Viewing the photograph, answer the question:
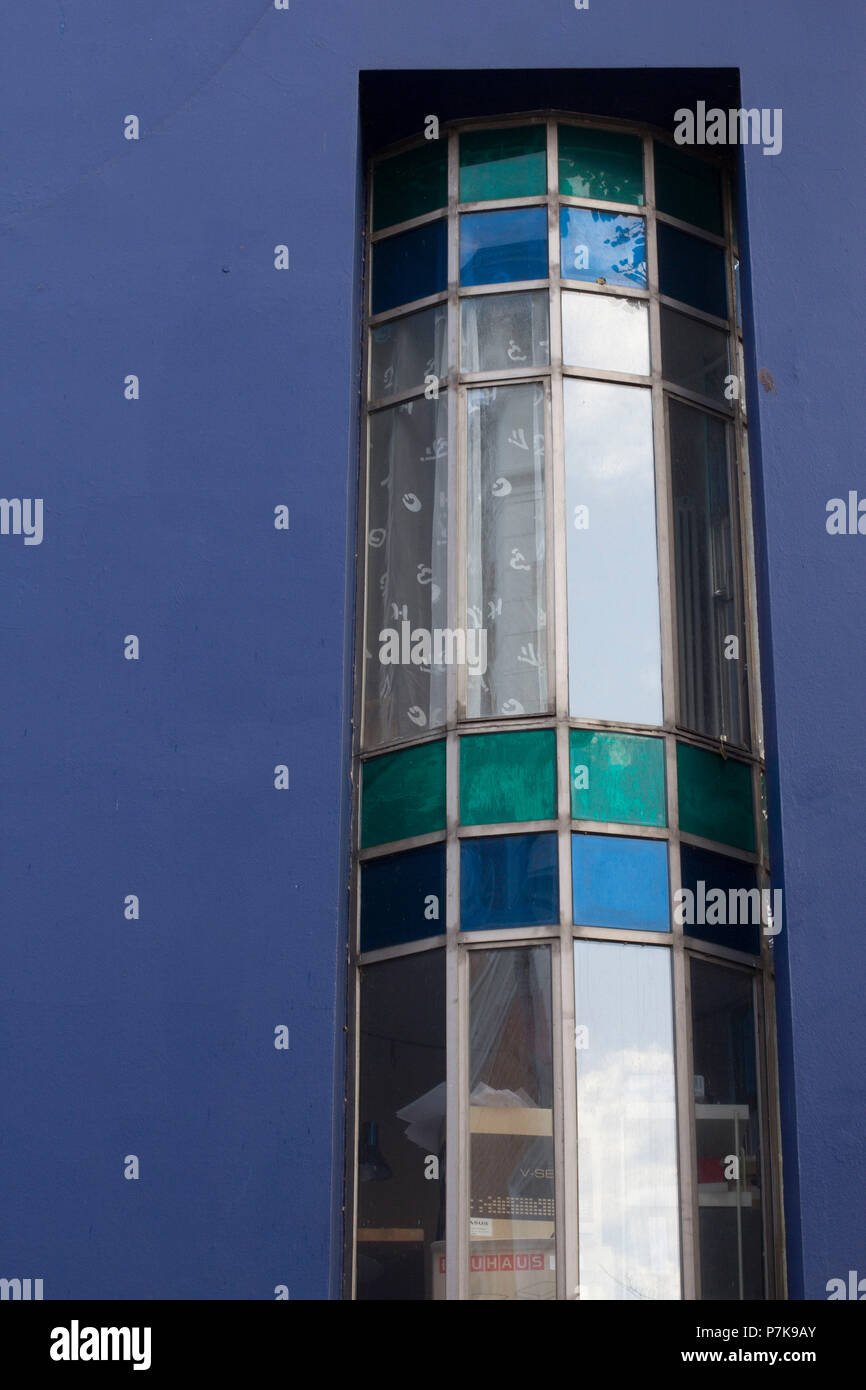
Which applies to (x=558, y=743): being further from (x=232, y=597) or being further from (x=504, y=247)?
(x=504, y=247)

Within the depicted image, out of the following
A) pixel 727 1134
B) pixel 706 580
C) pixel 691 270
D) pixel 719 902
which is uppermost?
pixel 691 270

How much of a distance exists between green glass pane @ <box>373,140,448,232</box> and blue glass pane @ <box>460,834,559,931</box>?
5.27 m

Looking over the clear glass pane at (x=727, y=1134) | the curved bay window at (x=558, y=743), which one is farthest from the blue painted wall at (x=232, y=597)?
the curved bay window at (x=558, y=743)

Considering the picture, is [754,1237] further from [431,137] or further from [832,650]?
[431,137]

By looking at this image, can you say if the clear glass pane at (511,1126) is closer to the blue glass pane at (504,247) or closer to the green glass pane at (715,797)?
the green glass pane at (715,797)

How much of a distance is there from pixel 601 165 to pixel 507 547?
130 inches

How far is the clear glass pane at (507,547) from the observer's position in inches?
531

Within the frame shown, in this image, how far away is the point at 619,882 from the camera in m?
12.8

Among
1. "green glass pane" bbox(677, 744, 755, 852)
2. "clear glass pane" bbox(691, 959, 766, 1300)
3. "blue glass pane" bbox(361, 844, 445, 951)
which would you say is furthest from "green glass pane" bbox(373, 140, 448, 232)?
"clear glass pane" bbox(691, 959, 766, 1300)

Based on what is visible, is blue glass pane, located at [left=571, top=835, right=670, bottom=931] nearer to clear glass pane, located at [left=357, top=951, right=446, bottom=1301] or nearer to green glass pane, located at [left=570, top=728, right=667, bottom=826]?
green glass pane, located at [left=570, top=728, right=667, bottom=826]

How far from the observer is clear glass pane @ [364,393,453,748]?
13.8 m

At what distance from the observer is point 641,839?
1298 cm

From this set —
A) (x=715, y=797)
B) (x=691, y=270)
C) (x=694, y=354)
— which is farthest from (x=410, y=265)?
(x=715, y=797)
